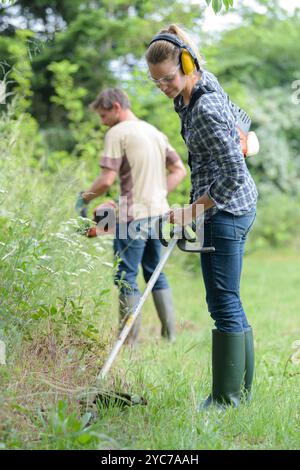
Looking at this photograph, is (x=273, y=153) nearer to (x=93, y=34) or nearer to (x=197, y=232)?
(x=93, y=34)

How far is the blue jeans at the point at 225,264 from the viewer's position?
318 cm

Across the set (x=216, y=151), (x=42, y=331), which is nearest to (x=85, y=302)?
(x=42, y=331)

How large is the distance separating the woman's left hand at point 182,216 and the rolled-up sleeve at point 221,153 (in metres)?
0.13

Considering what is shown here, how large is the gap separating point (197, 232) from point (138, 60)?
5.84 meters

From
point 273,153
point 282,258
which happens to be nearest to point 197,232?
point 282,258

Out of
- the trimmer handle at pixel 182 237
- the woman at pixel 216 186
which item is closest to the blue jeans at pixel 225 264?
the woman at pixel 216 186

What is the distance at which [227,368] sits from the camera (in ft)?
10.7

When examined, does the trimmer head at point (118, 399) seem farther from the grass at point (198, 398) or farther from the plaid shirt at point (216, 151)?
the plaid shirt at point (216, 151)

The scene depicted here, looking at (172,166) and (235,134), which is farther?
(172,166)

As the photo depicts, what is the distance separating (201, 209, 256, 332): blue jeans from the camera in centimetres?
318

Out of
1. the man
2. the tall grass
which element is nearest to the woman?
the tall grass

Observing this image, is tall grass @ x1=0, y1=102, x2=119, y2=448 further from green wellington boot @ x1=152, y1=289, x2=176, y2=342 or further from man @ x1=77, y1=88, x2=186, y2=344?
green wellington boot @ x1=152, y1=289, x2=176, y2=342
